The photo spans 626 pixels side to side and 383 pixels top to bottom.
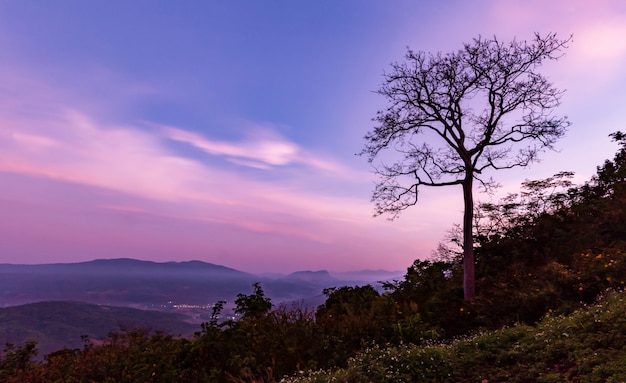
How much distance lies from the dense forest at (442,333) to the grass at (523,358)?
0.02 m

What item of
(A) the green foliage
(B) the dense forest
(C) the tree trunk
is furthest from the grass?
(C) the tree trunk

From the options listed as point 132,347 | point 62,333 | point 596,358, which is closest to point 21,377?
point 132,347

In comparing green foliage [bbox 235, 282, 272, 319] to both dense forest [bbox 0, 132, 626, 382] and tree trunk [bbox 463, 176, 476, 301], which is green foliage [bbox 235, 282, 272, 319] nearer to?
dense forest [bbox 0, 132, 626, 382]

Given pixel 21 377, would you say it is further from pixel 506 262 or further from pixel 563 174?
pixel 563 174

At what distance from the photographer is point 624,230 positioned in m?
13.0

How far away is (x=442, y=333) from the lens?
33.3 ft

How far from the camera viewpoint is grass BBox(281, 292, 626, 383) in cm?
575

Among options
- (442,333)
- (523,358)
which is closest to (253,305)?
(442,333)

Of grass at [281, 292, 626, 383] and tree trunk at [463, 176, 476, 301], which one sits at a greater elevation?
tree trunk at [463, 176, 476, 301]

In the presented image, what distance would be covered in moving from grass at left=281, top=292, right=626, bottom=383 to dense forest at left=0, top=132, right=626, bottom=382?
0.07ft

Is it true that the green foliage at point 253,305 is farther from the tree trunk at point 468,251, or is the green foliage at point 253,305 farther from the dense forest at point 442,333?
the tree trunk at point 468,251

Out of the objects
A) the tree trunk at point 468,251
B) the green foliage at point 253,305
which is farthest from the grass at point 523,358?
the tree trunk at point 468,251

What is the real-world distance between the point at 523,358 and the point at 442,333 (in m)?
3.63

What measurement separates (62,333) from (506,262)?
227 metres
